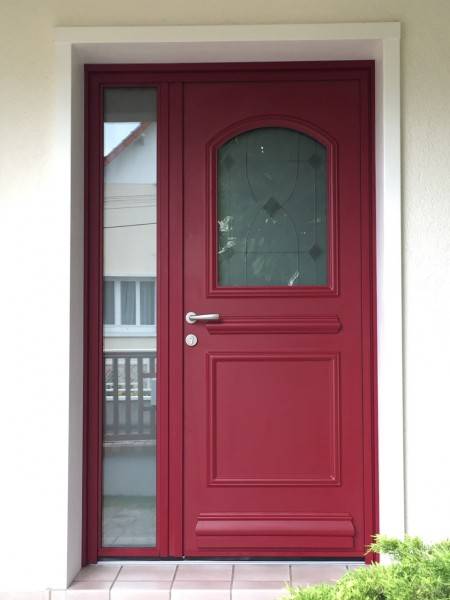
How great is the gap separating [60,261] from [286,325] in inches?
38.5

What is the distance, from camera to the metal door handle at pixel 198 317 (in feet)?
10.6

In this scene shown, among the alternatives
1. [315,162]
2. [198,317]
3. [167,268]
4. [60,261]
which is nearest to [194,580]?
[198,317]

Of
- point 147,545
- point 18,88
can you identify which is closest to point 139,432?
point 147,545

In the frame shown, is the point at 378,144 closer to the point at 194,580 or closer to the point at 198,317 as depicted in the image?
the point at 198,317

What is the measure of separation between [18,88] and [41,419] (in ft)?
4.43

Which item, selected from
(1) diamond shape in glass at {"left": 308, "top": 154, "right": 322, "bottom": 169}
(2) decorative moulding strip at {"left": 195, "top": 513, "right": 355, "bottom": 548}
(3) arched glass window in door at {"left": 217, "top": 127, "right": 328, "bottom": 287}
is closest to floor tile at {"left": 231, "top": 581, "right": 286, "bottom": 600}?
(2) decorative moulding strip at {"left": 195, "top": 513, "right": 355, "bottom": 548}

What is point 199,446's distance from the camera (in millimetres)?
Answer: 3250

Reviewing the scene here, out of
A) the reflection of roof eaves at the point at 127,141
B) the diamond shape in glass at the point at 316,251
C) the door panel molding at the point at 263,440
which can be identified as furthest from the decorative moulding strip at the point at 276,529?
the reflection of roof eaves at the point at 127,141

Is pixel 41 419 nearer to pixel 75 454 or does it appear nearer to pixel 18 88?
pixel 75 454

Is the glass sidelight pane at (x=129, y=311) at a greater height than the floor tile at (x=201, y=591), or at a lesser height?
greater

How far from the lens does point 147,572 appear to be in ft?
10.3

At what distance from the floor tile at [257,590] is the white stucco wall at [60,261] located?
0.59 metres

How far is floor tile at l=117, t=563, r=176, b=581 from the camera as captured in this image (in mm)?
3072

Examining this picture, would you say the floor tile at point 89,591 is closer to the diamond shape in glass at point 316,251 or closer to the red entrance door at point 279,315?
the red entrance door at point 279,315
